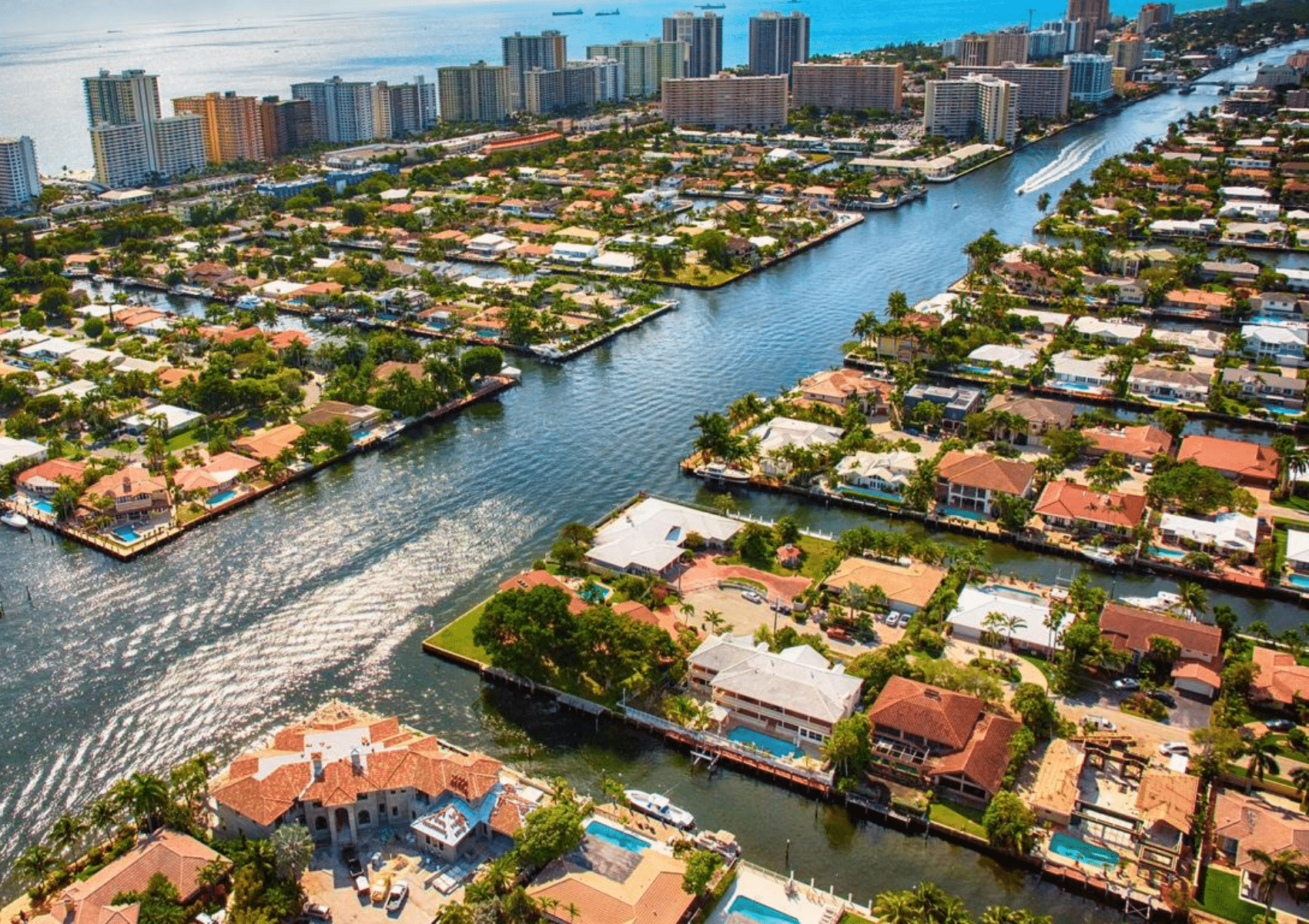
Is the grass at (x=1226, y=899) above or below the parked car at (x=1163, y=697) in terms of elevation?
below

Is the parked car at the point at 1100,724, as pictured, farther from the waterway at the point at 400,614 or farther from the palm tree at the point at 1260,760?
the waterway at the point at 400,614

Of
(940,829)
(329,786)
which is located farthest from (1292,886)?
(329,786)

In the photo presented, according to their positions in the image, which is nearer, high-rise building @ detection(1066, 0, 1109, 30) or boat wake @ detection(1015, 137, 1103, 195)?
boat wake @ detection(1015, 137, 1103, 195)

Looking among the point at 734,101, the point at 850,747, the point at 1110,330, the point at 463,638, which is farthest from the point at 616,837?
the point at 734,101

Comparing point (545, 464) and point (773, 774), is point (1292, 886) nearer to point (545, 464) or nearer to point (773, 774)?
point (773, 774)

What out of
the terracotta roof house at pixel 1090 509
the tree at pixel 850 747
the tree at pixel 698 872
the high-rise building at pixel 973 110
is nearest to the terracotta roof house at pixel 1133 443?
the terracotta roof house at pixel 1090 509

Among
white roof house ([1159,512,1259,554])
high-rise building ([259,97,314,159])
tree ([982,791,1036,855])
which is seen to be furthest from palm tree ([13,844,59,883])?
high-rise building ([259,97,314,159])

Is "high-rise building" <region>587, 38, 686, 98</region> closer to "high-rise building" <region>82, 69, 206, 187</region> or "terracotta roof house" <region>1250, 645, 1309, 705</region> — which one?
"high-rise building" <region>82, 69, 206, 187</region>
